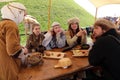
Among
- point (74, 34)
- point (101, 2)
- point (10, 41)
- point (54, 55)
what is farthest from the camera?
point (101, 2)

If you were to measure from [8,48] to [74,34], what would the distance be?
191 centimetres

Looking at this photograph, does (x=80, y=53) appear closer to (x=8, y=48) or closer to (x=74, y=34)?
(x=74, y=34)

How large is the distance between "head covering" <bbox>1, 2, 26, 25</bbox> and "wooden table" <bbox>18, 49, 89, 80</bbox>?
62 cm

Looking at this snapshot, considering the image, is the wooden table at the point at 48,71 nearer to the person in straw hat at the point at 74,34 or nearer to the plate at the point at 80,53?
the plate at the point at 80,53

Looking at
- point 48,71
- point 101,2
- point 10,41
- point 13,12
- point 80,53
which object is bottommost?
point 48,71

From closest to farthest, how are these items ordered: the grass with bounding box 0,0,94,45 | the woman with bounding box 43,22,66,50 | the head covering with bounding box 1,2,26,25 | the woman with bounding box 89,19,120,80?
the woman with bounding box 89,19,120,80, the head covering with bounding box 1,2,26,25, the woman with bounding box 43,22,66,50, the grass with bounding box 0,0,94,45

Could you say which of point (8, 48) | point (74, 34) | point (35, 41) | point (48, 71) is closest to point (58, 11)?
point (74, 34)

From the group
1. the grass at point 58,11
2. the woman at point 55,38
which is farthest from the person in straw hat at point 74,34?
the grass at point 58,11

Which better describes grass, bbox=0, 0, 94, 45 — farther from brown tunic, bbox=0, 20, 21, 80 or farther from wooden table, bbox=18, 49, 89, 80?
brown tunic, bbox=0, 20, 21, 80

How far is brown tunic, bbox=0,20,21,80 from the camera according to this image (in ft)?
7.78

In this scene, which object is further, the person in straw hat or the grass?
the grass

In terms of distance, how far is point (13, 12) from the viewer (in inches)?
97.7

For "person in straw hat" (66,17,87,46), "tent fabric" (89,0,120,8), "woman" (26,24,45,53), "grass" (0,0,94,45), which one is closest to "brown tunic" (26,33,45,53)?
"woman" (26,24,45,53)

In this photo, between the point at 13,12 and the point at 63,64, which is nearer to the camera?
the point at 13,12
